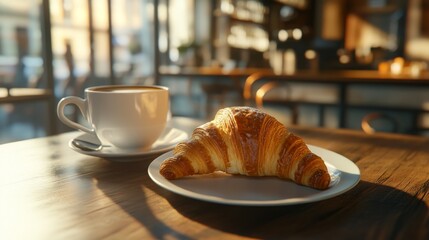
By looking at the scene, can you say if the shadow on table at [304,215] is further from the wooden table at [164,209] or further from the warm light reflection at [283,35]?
the warm light reflection at [283,35]

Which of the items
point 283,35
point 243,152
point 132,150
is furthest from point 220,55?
point 243,152

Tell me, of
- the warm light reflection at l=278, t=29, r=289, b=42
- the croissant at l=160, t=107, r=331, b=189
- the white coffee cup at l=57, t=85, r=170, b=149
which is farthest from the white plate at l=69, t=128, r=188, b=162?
the warm light reflection at l=278, t=29, r=289, b=42

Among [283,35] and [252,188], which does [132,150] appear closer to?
[252,188]

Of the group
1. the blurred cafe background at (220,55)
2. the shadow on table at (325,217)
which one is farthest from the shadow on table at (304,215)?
the blurred cafe background at (220,55)

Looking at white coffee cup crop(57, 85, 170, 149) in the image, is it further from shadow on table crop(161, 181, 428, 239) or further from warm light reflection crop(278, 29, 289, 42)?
warm light reflection crop(278, 29, 289, 42)

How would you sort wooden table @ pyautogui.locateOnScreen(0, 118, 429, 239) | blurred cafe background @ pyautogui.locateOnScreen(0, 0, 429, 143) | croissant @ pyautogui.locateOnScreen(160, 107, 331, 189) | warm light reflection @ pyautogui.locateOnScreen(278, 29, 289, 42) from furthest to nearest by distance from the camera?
warm light reflection @ pyautogui.locateOnScreen(278, 29, 289, 42) → blurred cafe background @ pyautogui.locateOnScreen(0, 0, 429, 143) → croissant @ pyautogui.locateOnScreen(160, 107, 331, 189) → wooden table @ pyautogui.locateOnScreen(0, 118, 429, 239)
